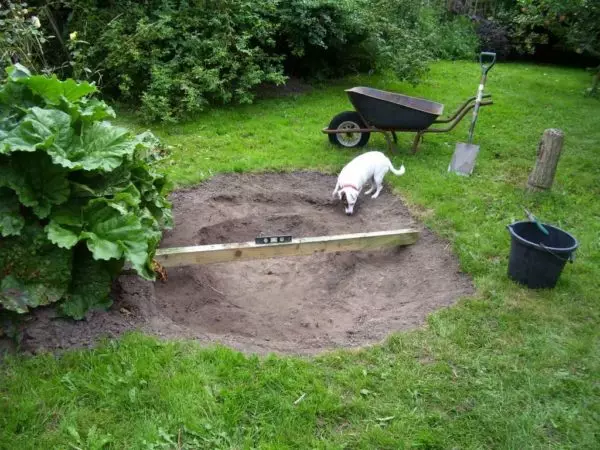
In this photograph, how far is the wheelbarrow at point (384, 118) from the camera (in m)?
6.57

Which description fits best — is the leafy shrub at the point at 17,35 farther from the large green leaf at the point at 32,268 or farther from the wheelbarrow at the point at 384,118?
the wheelbarrow at the point at 384,118

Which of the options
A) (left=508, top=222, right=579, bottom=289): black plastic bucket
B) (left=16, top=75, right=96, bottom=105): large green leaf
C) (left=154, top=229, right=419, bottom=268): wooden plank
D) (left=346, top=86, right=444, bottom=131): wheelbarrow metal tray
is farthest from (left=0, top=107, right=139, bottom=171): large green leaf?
(left=346, top=86, right=444, bottom=131): wheelbarrow metal tray

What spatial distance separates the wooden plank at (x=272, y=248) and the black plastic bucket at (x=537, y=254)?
1.01 m

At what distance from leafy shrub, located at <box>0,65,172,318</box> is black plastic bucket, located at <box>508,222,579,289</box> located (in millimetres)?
2888

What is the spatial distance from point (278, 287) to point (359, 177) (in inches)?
69.8

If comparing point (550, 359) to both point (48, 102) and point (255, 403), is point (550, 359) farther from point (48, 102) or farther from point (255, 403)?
point (48, 102)

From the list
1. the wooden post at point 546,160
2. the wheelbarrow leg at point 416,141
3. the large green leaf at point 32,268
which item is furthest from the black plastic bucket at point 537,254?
the large green leaf at point 32,268

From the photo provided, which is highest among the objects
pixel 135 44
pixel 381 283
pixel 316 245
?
pixel 135 44

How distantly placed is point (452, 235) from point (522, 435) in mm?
2466

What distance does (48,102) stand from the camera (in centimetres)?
354

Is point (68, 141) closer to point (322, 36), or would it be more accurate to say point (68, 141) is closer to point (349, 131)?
point (349, 131)

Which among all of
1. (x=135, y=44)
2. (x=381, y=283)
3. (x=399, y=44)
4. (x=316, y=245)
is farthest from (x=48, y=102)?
(x=399, y=44)

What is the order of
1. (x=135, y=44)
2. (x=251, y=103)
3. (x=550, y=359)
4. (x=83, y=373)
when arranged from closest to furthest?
(x=83, y=373), (x=550, y=359), (x=135, y=44), (x=251, y=103)

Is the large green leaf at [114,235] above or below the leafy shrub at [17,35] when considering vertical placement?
below
